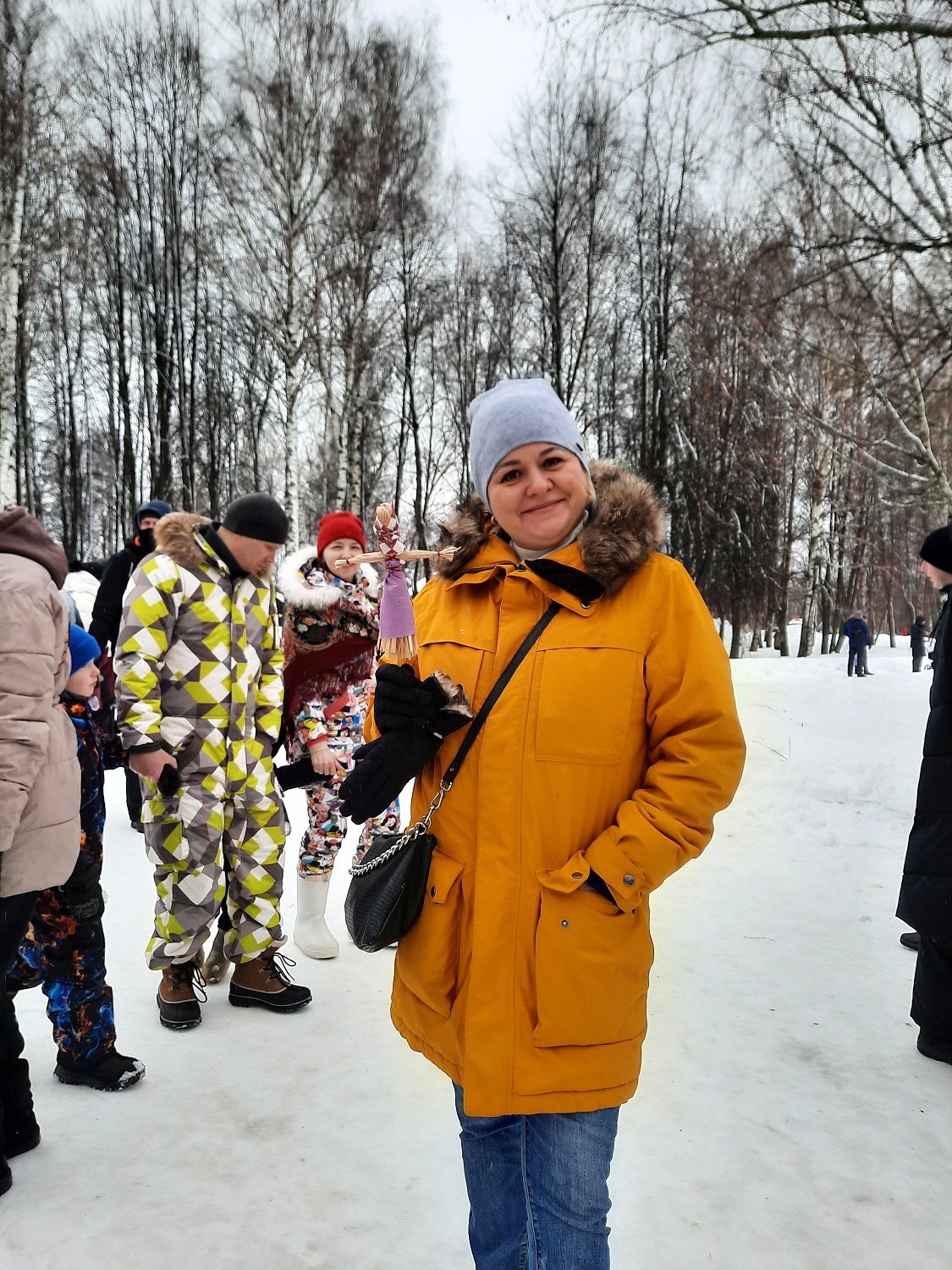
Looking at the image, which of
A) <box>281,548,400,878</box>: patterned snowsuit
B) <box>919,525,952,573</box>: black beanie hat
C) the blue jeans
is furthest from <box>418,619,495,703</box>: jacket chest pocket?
<box>919,525,952,573</box>: black beanie hat

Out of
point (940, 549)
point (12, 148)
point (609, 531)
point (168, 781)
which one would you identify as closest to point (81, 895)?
point (168, 781)

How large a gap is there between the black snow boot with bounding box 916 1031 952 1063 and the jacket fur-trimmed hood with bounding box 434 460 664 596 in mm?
2540

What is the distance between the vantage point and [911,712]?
9.16m

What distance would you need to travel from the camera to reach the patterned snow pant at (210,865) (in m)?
3.13

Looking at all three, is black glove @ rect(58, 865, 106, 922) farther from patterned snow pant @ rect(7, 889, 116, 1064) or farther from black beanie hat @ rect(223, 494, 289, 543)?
black beanie hat @ rect(223, 494, 289, 543)

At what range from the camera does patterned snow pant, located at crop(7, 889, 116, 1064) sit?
2.66m

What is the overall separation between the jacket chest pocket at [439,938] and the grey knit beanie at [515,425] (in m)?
0.80

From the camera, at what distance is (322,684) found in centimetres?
400

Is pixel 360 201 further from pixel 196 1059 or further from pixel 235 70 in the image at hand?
pixel 196 1059

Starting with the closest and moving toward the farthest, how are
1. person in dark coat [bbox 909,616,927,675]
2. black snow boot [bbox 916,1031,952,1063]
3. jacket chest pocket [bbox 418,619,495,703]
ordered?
jacket chest pocket [bbox 418,619,495,703] → black snow boot [bbox 916,1031,952,1063] → person in dark coat [bbox 909,616,927,675]

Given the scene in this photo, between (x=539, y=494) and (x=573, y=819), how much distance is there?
2.13ft

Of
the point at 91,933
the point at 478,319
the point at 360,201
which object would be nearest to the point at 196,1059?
the point at 91,933

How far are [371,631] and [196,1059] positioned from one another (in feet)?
6.41

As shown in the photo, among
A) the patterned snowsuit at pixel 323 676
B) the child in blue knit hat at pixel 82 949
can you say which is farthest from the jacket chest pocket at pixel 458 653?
the patterned snowsuit at pixel 323 676
